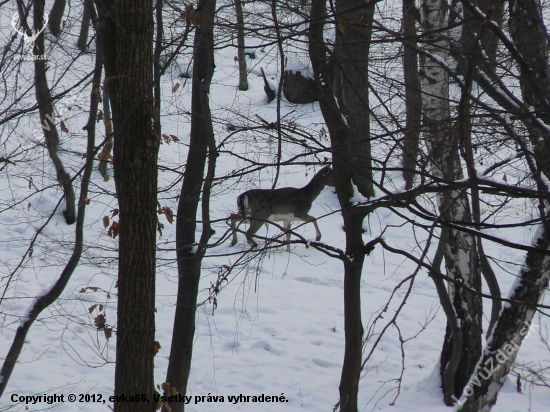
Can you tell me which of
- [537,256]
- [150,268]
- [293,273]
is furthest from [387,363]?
[150,268]

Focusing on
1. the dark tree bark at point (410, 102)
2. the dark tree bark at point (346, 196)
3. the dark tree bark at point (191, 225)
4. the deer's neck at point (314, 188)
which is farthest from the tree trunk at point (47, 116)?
the deer's neck at point (314, 188)

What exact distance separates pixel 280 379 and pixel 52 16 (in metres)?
5.02

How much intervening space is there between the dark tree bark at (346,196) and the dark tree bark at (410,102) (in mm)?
436

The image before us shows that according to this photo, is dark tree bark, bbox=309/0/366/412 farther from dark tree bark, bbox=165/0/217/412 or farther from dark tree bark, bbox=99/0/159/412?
dark tree bark, bbox=99/0/159/412

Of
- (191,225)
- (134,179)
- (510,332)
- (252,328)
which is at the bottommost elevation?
(252,328)

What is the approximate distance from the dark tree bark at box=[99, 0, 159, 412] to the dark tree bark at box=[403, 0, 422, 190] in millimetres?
1465

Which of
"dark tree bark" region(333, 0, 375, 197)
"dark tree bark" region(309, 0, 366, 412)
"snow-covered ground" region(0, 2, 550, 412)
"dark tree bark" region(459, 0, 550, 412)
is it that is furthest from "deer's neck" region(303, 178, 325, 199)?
"dark tree bark" region(459, 0, 550, 412)

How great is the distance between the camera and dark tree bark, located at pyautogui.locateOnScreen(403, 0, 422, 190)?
13.3ft

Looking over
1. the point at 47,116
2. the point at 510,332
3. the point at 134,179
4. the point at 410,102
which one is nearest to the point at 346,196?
the point at 410,102

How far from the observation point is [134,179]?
139 inches

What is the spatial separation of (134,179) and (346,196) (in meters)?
1.97

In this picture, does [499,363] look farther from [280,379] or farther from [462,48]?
[280,379]

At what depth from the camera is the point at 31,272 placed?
9664mm

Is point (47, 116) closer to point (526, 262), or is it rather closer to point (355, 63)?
point (355, 63)
